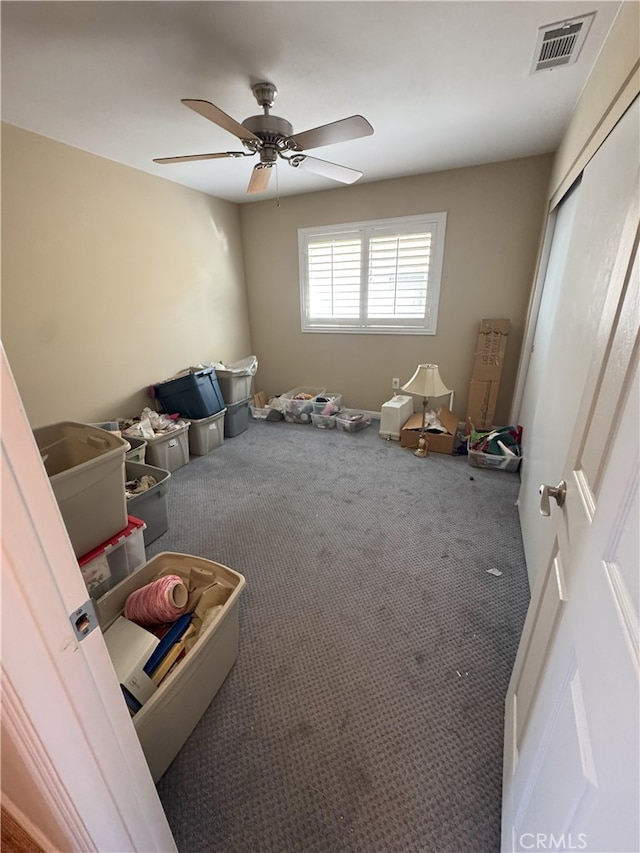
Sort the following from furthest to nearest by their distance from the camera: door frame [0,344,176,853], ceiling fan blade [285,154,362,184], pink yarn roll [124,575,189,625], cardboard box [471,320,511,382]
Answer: cardboard box [471,320,511,382], ceiling fan blade [285,154,362,184], pink yarn roll [124,575,189,625], door frame [0,344,176,853]

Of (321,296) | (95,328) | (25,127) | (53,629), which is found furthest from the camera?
(321,296)

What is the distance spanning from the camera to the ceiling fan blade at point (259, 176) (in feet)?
6.85

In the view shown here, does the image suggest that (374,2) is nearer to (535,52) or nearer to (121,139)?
(535,52)

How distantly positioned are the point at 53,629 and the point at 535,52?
106 inches

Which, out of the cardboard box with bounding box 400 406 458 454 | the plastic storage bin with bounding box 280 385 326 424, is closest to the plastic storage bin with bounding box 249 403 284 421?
the plastic storage bin with bounding box 280 385 326 424

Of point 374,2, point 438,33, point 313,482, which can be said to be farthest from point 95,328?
point 438,33

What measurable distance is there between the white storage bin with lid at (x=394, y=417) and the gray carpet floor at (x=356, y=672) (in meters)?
0.91

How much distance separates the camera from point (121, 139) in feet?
7.69

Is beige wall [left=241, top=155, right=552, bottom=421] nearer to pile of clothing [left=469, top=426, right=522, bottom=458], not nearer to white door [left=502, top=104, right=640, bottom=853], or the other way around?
pile of clothing [left=469, top=426, right=522, bottom=458]

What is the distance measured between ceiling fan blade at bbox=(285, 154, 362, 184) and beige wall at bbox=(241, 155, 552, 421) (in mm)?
1348

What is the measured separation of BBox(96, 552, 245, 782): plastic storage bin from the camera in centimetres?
102

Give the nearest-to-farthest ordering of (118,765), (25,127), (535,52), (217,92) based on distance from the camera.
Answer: (118,765) < (535,52) < (217,92) < (25,127)

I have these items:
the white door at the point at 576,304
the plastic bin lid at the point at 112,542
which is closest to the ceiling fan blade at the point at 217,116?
the white door at the point at 576,304

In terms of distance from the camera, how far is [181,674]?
107cm
